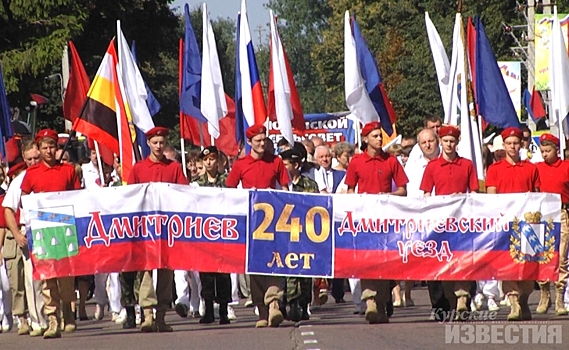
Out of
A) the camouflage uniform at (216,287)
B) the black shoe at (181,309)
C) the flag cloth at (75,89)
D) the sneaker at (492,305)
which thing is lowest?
the sneaker at (492,305)

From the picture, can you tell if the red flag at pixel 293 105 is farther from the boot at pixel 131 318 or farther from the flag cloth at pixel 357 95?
the boot at pixel 131 318

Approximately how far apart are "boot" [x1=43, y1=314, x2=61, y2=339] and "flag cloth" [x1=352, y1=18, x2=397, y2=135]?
24.2 ft

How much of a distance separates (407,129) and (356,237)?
54.1 metres

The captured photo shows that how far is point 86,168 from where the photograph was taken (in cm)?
1980

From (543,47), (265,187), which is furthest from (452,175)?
(543,47)

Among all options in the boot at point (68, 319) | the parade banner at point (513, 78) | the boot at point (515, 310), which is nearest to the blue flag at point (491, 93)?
the boot at point (515, 310)

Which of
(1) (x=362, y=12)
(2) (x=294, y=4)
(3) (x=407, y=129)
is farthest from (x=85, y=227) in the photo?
(2) (x=294, y=4)

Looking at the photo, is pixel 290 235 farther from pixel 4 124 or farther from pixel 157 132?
pixel 4 124

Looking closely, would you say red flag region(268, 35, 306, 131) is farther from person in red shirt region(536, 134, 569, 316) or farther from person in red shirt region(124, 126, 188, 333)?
person in red shirt region(124, 126, 188, 333)

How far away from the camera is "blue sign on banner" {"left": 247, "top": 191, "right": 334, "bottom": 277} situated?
47.9 feet

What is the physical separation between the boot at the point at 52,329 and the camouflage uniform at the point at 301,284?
243 cm

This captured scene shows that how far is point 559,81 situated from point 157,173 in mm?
6054

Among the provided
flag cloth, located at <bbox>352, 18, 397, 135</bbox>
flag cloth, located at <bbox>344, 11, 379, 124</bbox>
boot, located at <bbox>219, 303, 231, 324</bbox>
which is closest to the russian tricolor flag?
flag cloth, located at <bbox>344, 11, 379, 124</bbox>

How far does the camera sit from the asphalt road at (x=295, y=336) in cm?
1270
